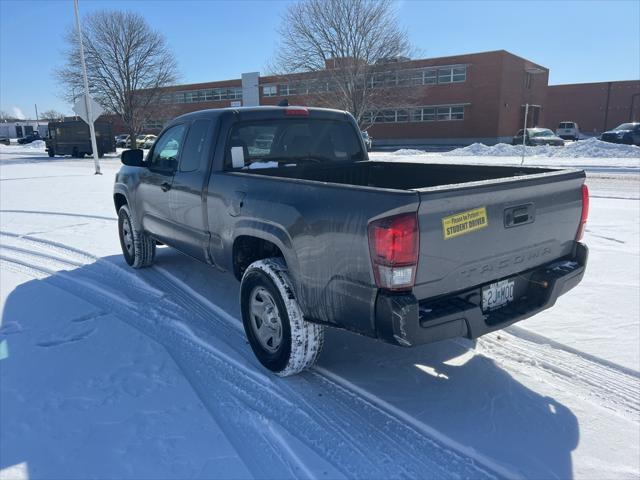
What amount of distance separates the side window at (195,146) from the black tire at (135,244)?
5.21 feet

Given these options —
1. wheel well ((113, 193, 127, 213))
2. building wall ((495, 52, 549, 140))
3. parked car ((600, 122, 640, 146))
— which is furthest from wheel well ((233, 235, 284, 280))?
building wall ((495, 52, 549, 140))

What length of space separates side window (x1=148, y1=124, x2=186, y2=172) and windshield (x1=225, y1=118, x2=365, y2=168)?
904 millimetres

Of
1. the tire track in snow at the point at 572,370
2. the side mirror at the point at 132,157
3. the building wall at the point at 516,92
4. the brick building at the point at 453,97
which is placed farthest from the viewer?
the building wall at the point at 516,92

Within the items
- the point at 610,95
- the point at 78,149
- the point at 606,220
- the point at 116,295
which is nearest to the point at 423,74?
the point at 610,95

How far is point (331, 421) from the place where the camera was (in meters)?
2.91

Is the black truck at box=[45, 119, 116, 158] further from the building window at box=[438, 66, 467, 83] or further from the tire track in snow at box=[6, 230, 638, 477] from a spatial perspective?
the tire track in snow at box=[6, 230, 638, 477]

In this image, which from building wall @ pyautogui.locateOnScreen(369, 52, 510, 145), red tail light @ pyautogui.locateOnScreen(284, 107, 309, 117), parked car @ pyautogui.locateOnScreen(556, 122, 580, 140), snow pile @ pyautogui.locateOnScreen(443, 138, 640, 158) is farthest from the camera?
parked car @ pyautogui.locateOnScreen(556, 122, 580, 140)

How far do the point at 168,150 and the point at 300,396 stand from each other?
3.21 meters

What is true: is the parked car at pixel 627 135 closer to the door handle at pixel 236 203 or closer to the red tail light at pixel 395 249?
the door handle at pixel 236 203

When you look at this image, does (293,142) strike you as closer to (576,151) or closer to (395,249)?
(395,249)

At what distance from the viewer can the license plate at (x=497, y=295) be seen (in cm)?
295

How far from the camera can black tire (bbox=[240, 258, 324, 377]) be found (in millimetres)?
3199

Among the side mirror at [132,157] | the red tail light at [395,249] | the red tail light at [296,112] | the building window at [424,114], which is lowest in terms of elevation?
the red tail light at [395,249]

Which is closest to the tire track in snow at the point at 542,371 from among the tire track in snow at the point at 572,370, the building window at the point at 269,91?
Answer: the tire track in snow at the point at 572,370
